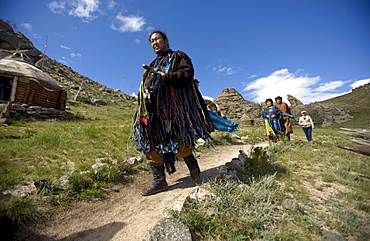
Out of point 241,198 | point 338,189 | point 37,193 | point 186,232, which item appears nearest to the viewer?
point 186,232

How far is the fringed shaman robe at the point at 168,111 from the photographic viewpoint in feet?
7.64

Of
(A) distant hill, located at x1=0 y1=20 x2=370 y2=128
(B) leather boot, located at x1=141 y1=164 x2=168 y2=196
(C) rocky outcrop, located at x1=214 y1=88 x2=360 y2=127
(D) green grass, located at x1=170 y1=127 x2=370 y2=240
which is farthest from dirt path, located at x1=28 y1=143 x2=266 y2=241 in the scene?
(C) rocky outcrop, located at x1=214 y1=88 x2=360 y2=127

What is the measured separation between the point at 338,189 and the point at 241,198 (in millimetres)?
1474

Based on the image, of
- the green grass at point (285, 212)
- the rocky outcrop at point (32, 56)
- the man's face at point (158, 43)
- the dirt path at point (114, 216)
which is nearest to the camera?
the green grass at point (285, 212)

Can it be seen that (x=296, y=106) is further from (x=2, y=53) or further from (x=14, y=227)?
(x=2, y=53)

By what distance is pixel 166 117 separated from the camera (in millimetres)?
2385

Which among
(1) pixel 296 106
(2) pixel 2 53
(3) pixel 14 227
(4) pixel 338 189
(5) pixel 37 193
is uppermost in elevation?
(2) pixel 2 53

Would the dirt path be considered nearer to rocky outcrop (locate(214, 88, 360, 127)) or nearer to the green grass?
the green grass

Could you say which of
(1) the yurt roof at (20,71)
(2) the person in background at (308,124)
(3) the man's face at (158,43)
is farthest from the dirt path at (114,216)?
(1) the yurt roof at (20,71)

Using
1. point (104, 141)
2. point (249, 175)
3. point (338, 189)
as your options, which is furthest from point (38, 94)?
point (338, 189)

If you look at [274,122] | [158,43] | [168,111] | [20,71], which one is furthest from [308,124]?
[20,71]

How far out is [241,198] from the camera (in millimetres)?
1870

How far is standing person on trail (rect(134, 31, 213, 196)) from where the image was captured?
91.9 inches

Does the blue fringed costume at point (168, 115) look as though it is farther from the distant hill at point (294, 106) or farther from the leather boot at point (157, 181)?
the distant hill at point (294, 106)
